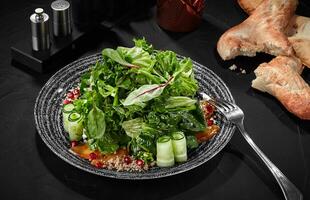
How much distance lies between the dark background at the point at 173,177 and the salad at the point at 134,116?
70 mm

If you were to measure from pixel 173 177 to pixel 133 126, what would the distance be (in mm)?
175

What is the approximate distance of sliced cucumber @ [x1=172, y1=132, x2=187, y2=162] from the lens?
5.48 feet

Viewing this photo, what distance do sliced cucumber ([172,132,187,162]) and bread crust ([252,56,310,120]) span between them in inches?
16.4

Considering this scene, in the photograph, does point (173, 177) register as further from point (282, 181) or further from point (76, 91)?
point (76, 91)

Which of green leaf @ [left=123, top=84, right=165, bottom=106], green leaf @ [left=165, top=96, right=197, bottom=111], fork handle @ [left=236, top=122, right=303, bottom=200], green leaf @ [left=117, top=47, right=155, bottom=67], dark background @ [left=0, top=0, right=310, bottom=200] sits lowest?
dark background @ [left=0, top=0, right=310, bottom=200]

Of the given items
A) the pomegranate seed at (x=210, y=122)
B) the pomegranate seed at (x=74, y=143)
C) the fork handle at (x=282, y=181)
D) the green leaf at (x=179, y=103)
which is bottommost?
the pomegranate seed at (x=74, y=143)

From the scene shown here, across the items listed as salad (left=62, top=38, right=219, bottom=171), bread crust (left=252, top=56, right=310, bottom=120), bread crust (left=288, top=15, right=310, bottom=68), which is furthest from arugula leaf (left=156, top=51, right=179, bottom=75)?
bread crust (left=288, top=15, right=310, bottom=68)

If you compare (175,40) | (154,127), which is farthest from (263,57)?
(154,127)

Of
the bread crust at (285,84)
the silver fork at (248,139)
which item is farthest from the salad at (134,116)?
the bread crust at (285,84)

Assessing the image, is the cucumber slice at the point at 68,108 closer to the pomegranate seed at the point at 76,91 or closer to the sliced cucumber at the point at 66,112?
the sliced cucumber at the point at 66,112

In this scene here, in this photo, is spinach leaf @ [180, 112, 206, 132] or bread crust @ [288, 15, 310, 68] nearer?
spinach leaf @ [180, 112, 206, 132]

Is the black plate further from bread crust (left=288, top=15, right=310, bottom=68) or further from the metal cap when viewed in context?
bread crust (left=288, top=15, right=310, bottom=68)

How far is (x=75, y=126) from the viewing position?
5.66 ft

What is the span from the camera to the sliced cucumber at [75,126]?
172 centimetres
